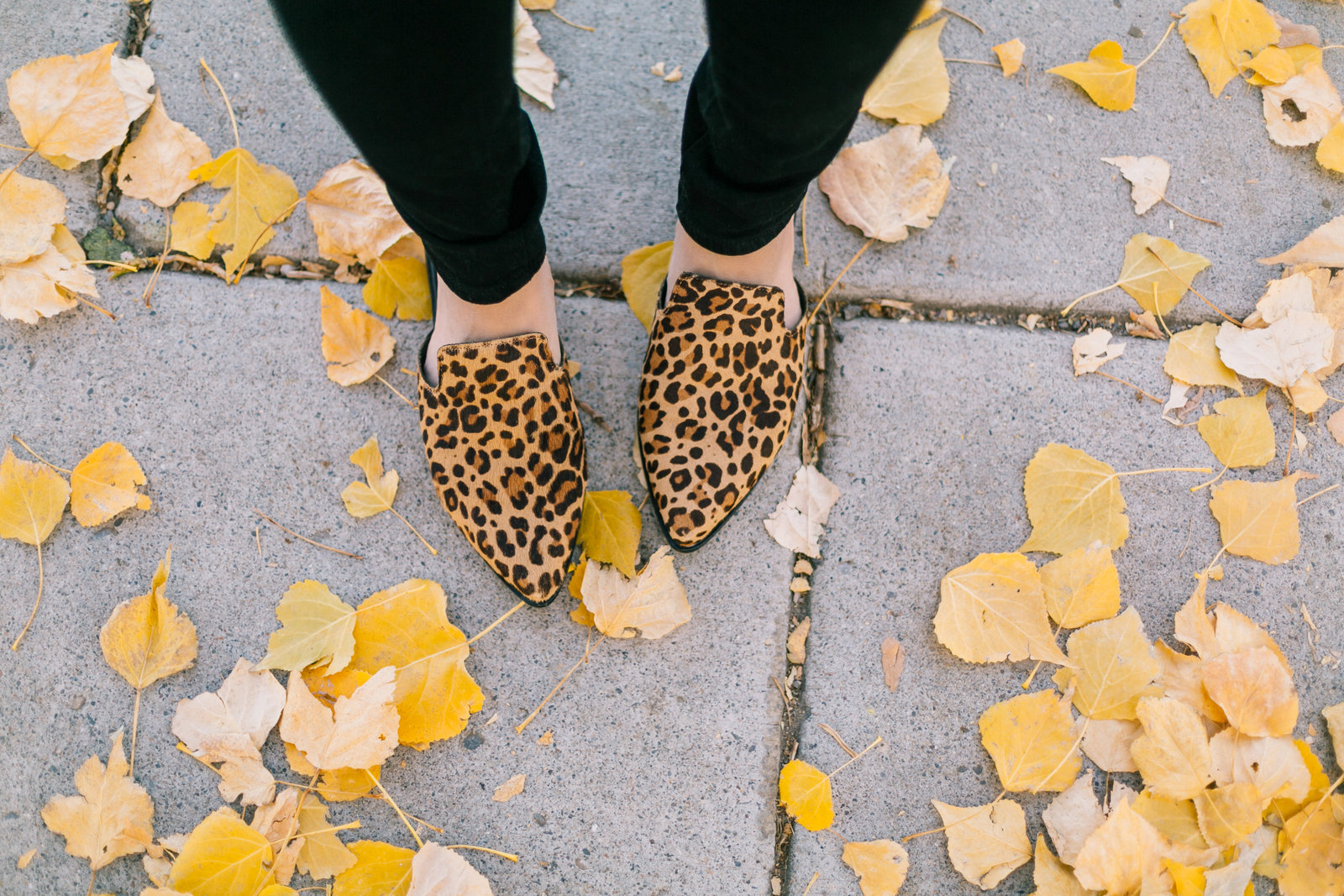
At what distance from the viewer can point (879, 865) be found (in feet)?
3.25

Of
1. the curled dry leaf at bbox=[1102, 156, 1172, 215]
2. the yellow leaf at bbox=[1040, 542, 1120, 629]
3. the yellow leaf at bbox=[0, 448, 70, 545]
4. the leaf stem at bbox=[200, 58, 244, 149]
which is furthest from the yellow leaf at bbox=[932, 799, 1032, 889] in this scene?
the leaf stem at bbox=[200, 58, 244, 149]

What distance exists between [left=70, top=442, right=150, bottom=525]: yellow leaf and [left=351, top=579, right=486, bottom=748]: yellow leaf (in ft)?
1.21

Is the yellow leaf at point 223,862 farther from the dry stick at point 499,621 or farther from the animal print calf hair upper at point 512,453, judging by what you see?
the animal print calf hair upper at point 512,453

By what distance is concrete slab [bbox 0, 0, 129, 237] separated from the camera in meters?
1.19

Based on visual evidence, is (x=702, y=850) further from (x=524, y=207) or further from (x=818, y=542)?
(x=524, y=207)

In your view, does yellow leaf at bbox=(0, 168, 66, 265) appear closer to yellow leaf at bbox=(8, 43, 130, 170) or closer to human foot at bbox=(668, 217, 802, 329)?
yellow leaf at bbox=(8, 43, 130, 170)

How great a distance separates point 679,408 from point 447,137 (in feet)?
1.61

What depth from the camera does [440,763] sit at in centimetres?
102

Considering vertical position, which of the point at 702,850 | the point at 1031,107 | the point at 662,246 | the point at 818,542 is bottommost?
the point at 702,850

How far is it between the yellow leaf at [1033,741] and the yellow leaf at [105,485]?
1196 mm

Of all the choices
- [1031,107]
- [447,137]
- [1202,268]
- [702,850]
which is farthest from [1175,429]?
[447,137]

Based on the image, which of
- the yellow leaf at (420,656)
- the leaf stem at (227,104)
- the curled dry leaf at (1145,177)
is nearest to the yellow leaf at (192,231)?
the leaf stem at (227,104)

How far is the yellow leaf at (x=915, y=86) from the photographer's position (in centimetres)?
122

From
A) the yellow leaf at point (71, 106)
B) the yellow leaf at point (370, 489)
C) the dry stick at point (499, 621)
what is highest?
the yellow leaf at point (71, 106)
